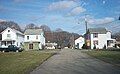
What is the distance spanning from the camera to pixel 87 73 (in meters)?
13.6

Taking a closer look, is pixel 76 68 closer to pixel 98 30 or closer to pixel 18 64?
pixel 18 64

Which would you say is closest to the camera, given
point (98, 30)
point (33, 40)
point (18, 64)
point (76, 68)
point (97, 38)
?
point (76, 68)

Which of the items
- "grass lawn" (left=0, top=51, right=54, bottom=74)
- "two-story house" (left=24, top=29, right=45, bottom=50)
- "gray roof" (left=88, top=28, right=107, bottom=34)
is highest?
"gray roof" (left=88, top=28, right=107, bottom=34)

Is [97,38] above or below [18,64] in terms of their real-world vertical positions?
above

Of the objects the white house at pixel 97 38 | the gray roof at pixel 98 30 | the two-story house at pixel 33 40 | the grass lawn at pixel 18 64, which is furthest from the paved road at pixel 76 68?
the gray roof at pixel 98 30

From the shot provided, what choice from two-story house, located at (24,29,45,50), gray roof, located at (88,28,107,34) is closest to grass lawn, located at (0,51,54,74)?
two-story house, located at (24,29,45,50)

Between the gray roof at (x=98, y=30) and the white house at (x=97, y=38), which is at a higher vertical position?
the gray roof at (x=98, y=30)

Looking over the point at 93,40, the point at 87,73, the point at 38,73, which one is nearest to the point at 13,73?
the point at 38,73

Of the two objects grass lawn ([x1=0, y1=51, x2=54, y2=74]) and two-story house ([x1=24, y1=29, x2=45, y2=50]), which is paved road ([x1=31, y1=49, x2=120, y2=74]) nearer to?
grass lawn ([x1=0, y1=51, x2=54, y2=74])

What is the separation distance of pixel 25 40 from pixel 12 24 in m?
55.8

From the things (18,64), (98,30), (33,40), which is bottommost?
(18,64)

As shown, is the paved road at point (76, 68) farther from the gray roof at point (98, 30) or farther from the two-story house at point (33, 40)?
the gray roof at point (98, 30)

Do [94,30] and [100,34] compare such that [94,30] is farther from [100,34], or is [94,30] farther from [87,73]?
→ [87,73]

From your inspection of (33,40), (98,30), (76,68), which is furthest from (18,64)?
(98,30)
